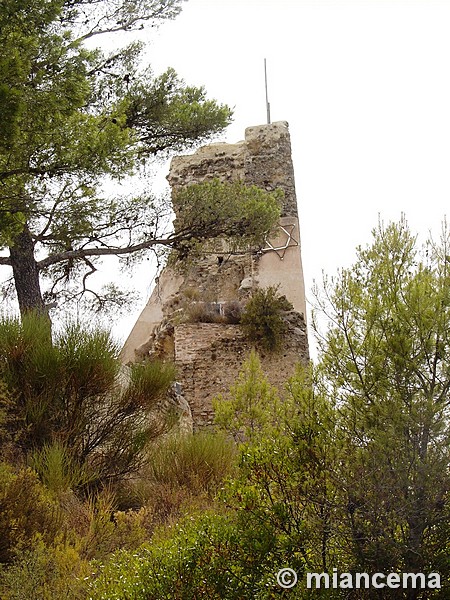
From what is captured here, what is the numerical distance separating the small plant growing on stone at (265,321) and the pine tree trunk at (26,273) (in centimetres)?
406

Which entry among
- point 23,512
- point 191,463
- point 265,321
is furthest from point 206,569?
point 265,321

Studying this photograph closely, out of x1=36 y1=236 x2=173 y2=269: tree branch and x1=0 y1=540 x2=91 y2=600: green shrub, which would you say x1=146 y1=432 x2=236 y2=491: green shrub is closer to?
x1=0 y1=540 x2=91 y2=600: green shrub

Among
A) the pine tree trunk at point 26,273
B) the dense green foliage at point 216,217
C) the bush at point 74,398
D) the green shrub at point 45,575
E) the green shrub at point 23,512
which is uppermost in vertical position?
the dense green foliage at point 216,217

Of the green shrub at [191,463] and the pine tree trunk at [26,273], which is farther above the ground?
the pine tree trunk at [26,273]

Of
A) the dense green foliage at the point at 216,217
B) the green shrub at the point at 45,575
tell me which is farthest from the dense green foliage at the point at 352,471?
the dense green foliage at the point at 216,217

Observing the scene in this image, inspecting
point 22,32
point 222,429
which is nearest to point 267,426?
point 222,429

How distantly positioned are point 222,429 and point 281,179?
7.13m

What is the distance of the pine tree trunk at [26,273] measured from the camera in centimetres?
931

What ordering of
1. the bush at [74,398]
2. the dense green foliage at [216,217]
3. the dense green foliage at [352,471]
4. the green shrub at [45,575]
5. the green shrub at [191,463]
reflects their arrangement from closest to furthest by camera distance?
the dense green foliage at [352,471] < the green shrub at [45,575] < the green shrub at [191,463] < the bush at [74,398] < the dense green foliage at [216,217]

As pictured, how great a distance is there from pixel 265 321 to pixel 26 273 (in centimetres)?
434

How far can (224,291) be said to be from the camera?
14383mm

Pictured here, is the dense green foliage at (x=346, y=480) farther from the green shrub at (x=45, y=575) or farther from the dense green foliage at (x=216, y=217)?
the dense green foliage at (x=216, y=217)

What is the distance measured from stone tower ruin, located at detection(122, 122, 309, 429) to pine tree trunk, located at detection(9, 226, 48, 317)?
7.68 ft

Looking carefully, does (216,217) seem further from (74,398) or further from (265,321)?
(74,398)
